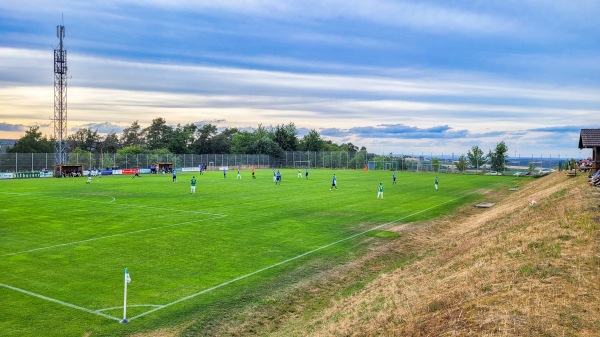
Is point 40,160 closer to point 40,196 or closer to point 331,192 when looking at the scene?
point 40,196

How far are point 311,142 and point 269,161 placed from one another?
18.5 metres

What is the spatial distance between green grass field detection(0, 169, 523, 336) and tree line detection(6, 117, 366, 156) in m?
76.5

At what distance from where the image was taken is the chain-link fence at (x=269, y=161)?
3009 inches

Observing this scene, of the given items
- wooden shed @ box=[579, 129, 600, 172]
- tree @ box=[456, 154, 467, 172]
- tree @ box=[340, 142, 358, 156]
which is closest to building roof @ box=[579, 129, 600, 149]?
wooden shed @ box=[579, 129, 600, 172]

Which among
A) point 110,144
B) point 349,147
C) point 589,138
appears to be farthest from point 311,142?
point 589,138

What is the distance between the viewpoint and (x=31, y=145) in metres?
106

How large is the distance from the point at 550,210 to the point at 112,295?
19.3m

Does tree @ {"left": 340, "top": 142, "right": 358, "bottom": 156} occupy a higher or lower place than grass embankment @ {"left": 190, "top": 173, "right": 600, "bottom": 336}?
higher

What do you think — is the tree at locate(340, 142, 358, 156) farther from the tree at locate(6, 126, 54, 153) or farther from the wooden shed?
the wooden shed

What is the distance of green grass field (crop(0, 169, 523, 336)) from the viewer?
46.3 ft

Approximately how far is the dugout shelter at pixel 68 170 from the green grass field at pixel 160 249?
3041 centimetres

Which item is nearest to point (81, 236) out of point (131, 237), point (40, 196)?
point (131, 237)

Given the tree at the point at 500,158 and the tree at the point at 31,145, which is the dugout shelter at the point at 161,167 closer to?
the tree at the point at 31,145

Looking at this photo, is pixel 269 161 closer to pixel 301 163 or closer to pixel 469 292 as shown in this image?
pixel 301 163
